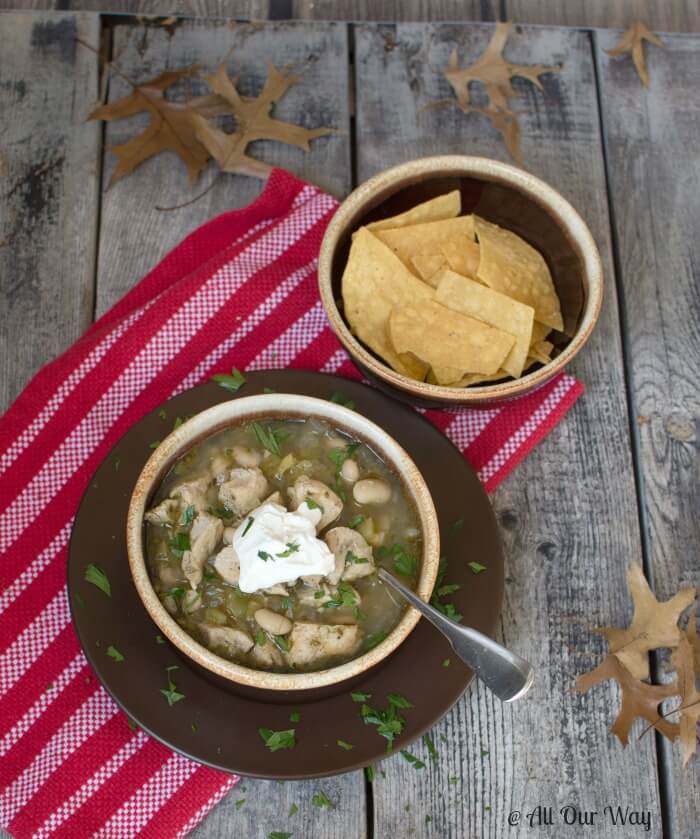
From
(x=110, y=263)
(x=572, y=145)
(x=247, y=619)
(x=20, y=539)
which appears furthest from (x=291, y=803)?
(x=572, y=145)

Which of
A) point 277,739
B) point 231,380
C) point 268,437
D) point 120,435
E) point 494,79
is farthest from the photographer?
point 494,79

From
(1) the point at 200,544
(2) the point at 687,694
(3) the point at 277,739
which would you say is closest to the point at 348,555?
(1) the point at 200,544

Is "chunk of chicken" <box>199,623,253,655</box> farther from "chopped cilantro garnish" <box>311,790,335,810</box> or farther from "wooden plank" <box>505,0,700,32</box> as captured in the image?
"wooden plank" <box>505,0,700,32</box>

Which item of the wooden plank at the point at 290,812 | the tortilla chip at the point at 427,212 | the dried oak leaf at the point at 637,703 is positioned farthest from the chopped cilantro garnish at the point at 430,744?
the tortilla chip at the point at 427,212

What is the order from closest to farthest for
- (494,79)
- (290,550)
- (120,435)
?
1. (290,550)
2. (120,435)
3. (494,79)

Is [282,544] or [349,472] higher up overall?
[349,472]

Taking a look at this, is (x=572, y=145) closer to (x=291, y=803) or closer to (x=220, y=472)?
(x=220, y=472)

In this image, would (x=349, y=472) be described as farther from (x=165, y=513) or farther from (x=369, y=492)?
(x=165, y=513)
